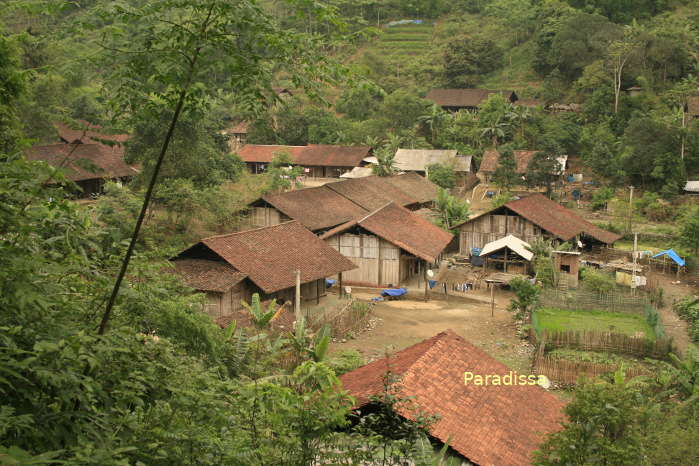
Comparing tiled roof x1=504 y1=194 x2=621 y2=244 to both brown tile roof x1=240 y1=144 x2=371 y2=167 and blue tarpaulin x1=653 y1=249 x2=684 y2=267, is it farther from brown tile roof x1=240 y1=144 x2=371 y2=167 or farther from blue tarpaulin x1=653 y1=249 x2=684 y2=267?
brown tile roof x1=240 y1=144 x2=371 y2=167

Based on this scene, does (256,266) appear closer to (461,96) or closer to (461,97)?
(461,97)

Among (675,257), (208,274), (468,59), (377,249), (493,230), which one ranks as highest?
(468,59)

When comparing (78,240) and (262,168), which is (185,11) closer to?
(78,240)

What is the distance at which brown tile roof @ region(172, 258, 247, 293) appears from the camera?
1866 cm

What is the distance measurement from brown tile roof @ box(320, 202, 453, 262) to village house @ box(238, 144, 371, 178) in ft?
58.5

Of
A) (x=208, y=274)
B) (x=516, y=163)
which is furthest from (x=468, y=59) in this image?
(x=208, y=274)

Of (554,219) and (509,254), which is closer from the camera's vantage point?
(509,254)

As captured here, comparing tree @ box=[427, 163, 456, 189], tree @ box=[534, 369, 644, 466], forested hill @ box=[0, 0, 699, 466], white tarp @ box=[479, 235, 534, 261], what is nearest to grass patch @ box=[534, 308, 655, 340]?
forested hill @ box=[0, 0, 699, 466]

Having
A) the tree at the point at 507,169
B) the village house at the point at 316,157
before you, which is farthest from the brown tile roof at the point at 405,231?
the village house at the point at 316,157

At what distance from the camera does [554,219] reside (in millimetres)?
29547

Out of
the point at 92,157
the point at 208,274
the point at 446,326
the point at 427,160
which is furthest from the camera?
the point at 427,160

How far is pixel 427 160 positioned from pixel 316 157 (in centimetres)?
780

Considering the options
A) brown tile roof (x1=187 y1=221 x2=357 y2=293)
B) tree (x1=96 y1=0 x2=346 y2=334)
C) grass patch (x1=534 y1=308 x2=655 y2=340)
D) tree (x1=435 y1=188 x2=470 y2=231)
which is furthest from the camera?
tree (x1=435 y1=188 x2=470 y2=231)

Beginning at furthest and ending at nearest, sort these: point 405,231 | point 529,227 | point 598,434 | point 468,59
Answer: point 468,59, point 529,227, point 405,231, point 598,434
